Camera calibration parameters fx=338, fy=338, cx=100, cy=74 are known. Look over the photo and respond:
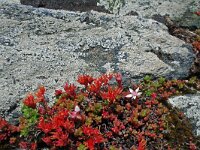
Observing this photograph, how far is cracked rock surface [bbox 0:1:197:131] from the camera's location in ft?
20.1

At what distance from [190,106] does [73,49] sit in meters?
2.52

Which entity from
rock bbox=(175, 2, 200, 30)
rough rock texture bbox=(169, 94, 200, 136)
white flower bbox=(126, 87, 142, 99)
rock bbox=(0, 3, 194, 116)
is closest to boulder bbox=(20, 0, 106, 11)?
rock bbox=(0, 3, 194, 116)

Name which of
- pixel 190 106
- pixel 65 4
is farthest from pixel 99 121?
pixel 65 4

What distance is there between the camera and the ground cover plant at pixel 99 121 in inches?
202

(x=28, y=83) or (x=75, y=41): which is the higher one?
(x=75, y=41)

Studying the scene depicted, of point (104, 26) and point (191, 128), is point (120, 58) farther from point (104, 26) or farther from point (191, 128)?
point (191, 128)

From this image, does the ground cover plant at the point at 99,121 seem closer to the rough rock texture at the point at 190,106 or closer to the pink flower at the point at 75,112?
the pink flower at the point at 75,112

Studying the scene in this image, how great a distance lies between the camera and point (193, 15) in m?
9.03

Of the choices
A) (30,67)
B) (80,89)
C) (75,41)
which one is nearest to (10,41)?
(30,67)

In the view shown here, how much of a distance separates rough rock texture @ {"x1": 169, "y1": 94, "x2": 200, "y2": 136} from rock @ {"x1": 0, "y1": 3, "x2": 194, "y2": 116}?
2.11 ft

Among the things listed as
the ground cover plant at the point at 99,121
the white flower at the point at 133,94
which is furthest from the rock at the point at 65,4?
the white flower at the point at 133,94

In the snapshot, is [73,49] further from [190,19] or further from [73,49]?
[190,19]

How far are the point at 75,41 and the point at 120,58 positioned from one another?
1023 mm

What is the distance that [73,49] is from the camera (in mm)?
6785
